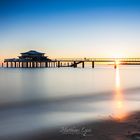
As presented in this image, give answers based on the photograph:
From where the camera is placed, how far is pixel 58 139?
8.67 meters

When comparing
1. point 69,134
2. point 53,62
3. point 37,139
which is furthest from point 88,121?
point 53,62

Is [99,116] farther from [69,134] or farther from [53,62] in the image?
[53,62]

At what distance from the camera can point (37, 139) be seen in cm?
882

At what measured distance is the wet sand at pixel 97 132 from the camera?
342 inches

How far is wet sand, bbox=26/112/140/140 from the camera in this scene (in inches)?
342

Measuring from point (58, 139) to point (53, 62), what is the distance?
373ft

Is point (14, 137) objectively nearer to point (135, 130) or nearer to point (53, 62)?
point (135, 130)

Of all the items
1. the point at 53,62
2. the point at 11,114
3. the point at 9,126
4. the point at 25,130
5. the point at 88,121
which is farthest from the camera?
the point at 53,62

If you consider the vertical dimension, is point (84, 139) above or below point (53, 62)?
below

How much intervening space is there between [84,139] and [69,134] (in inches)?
31.9

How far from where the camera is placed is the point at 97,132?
945 cm

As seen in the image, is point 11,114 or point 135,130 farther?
point 11,114

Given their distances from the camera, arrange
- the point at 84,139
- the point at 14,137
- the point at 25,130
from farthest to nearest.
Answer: the point at 25,130 < the point at 14,137 < the point at 84,139

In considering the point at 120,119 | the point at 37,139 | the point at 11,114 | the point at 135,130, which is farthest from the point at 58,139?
the point at 11,114
